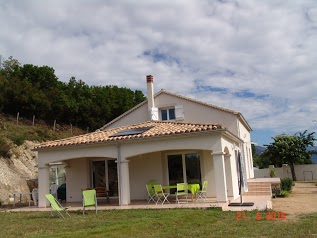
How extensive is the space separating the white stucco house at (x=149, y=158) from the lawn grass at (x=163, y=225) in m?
3.00

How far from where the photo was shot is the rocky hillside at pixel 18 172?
23.2 meters

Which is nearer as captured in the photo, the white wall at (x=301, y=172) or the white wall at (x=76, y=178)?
the white wall at (x=76, y=178)

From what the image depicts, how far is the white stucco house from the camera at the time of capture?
15.1 m

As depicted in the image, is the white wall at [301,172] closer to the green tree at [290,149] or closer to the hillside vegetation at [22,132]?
the green tree at [290,149]

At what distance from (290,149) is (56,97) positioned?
27.4m

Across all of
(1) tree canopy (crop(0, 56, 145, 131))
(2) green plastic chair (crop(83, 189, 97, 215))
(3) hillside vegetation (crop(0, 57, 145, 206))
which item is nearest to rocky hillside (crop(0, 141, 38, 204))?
(3) hillside vegetation (crop(0, 57, 145, 206))

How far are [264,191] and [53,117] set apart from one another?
2803 cm

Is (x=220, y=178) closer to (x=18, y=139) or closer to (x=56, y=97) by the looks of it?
(x=18, y=139)

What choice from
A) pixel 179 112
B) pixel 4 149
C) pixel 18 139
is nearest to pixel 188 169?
pixel 179 112

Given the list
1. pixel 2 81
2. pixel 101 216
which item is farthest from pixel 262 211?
pixel 2 81

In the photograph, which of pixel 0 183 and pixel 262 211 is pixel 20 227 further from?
pixel 0 183

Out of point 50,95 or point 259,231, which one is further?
point 50,95

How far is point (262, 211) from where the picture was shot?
13.1m

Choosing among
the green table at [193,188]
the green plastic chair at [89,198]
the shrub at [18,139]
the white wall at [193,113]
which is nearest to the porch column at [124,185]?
the green plastic chair at [89,198]
